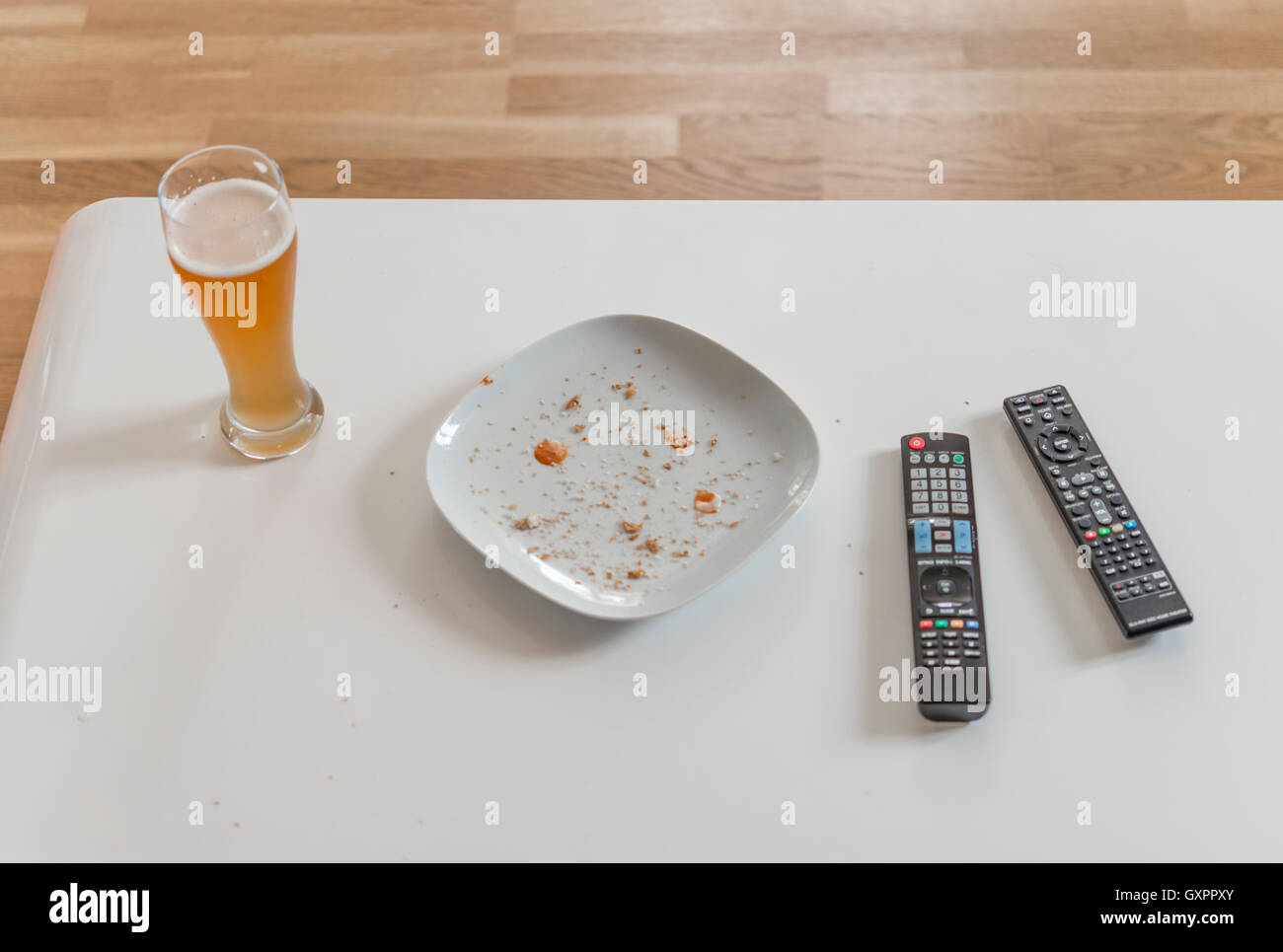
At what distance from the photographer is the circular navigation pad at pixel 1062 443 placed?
34.5 inches

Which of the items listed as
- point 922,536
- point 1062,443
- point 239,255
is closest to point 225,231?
point 239,255

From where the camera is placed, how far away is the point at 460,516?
844 mm

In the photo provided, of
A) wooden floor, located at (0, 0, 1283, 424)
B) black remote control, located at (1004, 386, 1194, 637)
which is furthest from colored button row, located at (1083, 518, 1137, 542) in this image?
wooden floor, located at (0, 0, 1283, 424)

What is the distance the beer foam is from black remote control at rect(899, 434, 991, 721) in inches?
19.3

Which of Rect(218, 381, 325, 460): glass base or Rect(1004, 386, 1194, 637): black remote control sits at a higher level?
Rect(218, 381, 325, 460): glass base

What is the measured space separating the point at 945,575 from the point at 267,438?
0.53 m

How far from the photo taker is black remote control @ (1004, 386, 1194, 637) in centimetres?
80

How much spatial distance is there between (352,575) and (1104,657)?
0.54 metres

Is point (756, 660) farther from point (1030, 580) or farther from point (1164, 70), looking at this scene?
point (1164, 70)

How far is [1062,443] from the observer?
2.89ft

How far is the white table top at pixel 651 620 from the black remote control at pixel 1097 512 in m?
0.02
